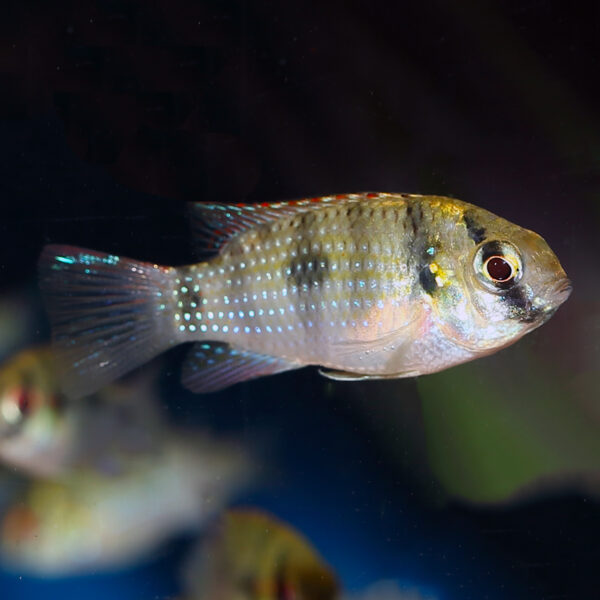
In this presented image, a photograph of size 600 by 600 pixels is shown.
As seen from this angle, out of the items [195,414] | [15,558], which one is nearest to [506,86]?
[195,414]

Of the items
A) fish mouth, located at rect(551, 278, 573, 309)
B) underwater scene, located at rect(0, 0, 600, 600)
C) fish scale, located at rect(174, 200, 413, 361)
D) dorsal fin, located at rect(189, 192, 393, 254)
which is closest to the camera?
fish mouth, located at rect(551, 278, 573, 309)

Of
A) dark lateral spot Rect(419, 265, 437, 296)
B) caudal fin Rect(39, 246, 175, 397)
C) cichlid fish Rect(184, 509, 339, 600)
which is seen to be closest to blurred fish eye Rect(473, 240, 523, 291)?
dark lateral spot Rect(419, 265, 437, 296)

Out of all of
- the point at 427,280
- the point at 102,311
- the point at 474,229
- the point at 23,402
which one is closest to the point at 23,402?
the point at 23,402

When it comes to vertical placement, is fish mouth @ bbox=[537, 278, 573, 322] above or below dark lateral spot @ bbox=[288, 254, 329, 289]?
below

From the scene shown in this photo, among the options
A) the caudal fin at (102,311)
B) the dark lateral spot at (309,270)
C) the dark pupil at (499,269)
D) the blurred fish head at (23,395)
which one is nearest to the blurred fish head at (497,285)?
the dark pupil at (499,269)

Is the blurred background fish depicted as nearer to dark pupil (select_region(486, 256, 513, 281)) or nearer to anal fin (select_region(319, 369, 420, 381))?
anal fin (select_region(319, 369, 420, 381))

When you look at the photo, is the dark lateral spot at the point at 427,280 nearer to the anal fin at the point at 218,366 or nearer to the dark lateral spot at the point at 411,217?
the dark lateral spot at the point at 411,217

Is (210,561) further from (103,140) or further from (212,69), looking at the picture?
(212,69)
